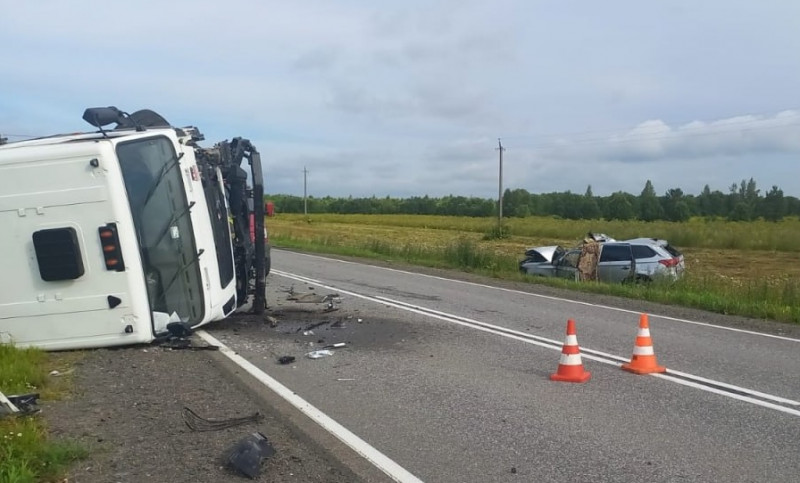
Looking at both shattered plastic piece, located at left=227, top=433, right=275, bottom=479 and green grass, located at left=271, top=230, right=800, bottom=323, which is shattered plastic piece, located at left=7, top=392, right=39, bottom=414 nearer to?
shattered plastic piece, located at left=227, top=433, right=275, bottom=479

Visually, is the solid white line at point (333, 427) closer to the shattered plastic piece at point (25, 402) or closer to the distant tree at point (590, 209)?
the shattered plastic piece at point (25, 402)

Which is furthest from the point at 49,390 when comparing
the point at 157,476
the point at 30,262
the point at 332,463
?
the point at 332,463

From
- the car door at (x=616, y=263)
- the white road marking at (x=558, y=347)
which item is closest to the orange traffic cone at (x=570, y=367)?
the white road marking at (x=558, y=347)

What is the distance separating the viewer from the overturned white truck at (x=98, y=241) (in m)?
7.68

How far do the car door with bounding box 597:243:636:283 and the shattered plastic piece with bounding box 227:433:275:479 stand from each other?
15169 millimetres

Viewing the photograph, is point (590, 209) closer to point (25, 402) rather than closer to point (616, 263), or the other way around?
point (616, 263)

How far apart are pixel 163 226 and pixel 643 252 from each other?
13.7m

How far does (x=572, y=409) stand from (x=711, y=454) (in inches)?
53.4

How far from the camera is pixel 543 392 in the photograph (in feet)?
22.5

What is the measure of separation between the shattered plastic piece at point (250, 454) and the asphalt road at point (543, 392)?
0.86m

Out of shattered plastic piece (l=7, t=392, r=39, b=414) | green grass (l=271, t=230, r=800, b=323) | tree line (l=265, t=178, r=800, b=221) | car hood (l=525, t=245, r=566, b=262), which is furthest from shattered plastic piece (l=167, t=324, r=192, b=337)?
tree line (l=265, t=178, r=800, b=221)

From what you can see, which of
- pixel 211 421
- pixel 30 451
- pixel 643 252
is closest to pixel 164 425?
pixel 211 421

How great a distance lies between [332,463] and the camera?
4.89 metres

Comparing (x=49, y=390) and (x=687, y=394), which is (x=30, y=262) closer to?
(x=49, y=390)
